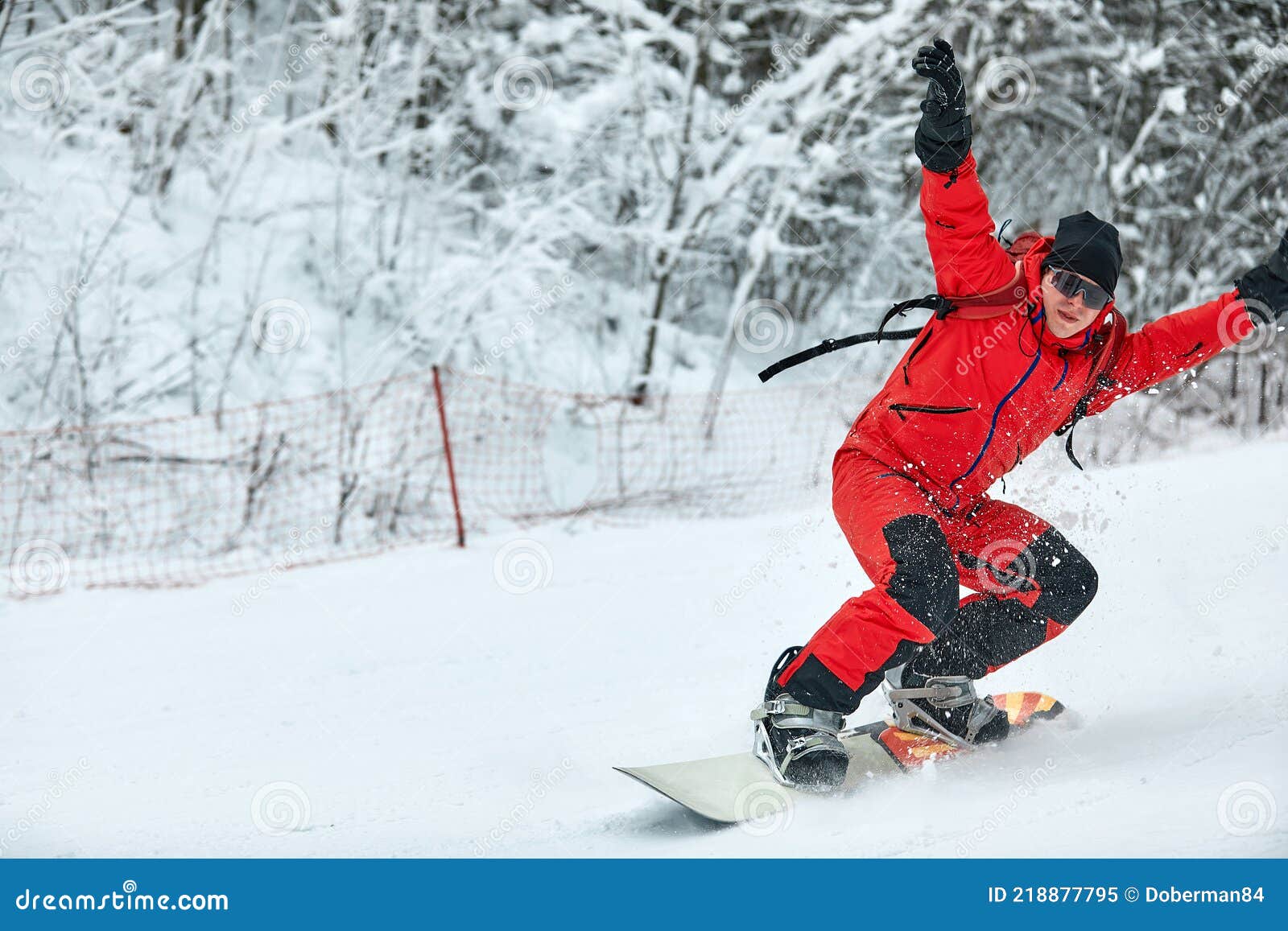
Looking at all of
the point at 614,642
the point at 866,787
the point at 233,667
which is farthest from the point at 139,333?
the point at 866,787

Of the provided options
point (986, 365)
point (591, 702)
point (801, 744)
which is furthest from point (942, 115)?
point (591, 702)

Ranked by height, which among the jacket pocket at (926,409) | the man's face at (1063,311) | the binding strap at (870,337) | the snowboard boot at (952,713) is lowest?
the snowboard boot at (952,713)

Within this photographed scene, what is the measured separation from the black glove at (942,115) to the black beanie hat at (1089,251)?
0.32 m

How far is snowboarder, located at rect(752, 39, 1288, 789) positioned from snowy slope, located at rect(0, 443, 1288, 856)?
320 mm

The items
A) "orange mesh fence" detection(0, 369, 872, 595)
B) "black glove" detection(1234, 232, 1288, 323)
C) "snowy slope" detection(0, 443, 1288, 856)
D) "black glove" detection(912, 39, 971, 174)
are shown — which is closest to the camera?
"black glove" detection(912, 39, 971, 174)

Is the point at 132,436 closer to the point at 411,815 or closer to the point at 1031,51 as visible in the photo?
the point at 411,815

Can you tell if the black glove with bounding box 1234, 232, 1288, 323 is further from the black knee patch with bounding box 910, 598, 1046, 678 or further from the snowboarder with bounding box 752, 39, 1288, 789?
the black knee patch with bounding box 910, 598, 1046, 678

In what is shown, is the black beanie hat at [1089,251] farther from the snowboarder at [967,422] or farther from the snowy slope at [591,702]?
the snowy slope at [591,702]

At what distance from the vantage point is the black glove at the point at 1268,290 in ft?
8.30

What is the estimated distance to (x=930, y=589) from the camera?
246cm

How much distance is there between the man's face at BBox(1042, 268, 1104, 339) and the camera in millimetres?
2469

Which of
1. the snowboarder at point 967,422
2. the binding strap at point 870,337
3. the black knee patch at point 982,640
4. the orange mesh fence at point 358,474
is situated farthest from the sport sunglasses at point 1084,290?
the orange mesh fence at point 358,474

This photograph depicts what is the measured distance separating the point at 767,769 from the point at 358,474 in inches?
198

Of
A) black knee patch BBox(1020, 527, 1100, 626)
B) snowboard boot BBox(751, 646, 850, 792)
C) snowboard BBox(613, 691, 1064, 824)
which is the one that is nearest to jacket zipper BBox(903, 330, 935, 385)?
black knee patch BBox(1020, 527, 1100, 626)
